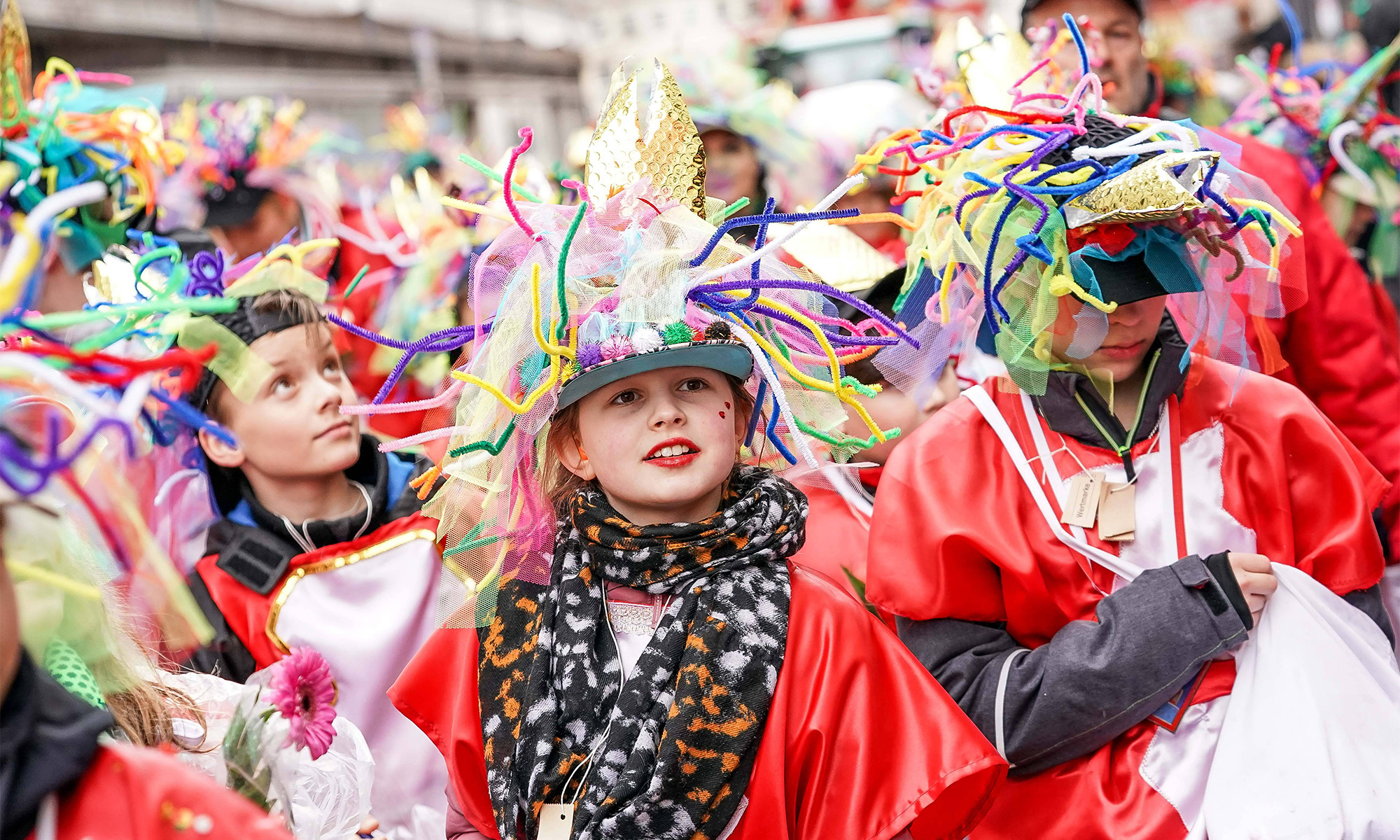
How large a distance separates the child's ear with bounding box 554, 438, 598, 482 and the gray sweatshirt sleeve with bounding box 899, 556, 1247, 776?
2.36 feet

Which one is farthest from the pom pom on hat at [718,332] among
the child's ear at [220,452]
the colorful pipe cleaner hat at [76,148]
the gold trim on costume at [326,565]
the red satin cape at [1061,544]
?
the colorful pipe cleaner hat at [76,148]

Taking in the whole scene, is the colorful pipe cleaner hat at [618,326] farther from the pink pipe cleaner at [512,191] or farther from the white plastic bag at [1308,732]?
the white plastic bag at [1308,732]

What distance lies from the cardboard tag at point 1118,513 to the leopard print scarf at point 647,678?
0.56 metres

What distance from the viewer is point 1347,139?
15.9 feet

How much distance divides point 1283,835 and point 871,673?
0.71 m

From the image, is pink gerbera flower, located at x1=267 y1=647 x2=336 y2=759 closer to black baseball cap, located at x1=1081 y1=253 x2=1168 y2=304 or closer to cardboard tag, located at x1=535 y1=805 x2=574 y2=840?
cardboard tag, located at x1=535 y1=805 x2=574 y2=840

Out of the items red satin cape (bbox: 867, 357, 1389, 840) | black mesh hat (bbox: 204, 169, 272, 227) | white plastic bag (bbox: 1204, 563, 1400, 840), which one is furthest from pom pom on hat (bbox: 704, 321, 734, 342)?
black mesh hat (bbox: 204, 169, 272, 227)

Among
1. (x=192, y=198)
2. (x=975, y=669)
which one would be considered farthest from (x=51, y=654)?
(x=192, y=198)

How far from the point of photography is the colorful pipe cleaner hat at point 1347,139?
15.8 feet

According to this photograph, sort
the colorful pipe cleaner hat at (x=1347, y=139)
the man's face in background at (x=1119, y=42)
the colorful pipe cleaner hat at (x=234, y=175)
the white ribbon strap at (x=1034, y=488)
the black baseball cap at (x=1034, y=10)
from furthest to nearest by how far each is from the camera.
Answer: the colorful pipe cleaner hat at (x=234, y=175) < the colorful pipe cleaner hat at (x=1347, y=139) < the black baseball cap at (x=1034, y=10) < the man's face in background at (x=1119, y=42) < the white ribbon strap at (x=1034, y=488)

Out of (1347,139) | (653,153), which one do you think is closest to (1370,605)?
(653,153)

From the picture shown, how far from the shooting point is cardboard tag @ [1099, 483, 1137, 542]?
2.46m

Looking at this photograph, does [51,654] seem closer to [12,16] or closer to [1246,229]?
[1246,229]

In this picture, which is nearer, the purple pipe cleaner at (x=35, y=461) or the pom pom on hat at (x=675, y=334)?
the purple pipe cleaner at (x=35, y=461)
